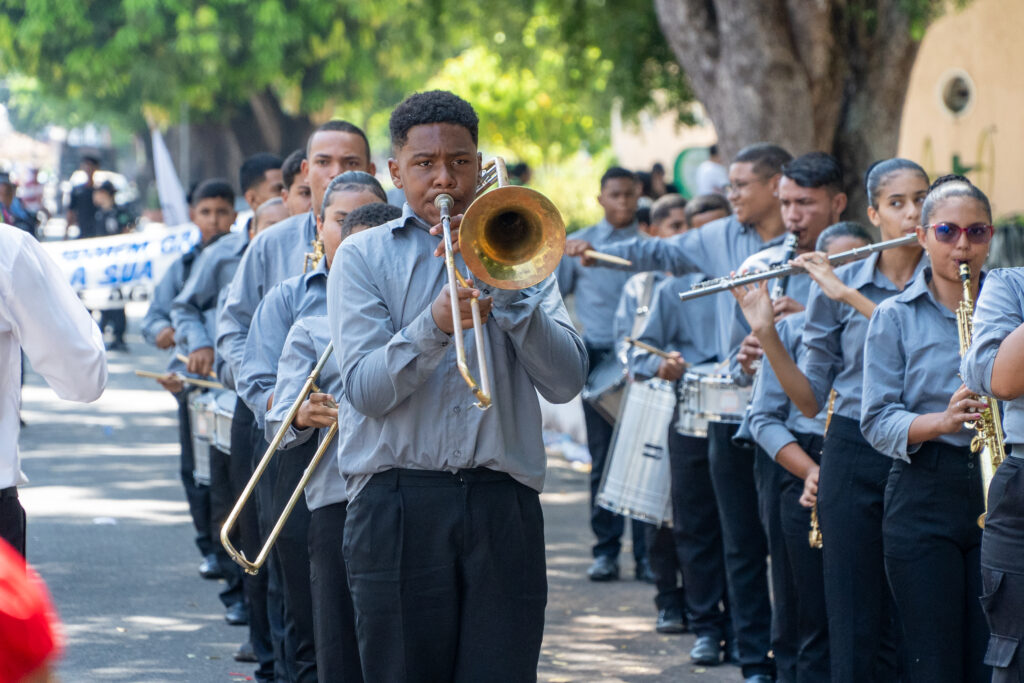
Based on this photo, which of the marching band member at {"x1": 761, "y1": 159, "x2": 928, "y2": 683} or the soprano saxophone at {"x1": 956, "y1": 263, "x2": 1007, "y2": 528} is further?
the marching band member at {"x1": 761, "y1": 159, "x2": 928, "y2": 683}

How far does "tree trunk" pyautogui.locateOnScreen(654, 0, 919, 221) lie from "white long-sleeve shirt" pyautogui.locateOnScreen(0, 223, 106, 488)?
753cm

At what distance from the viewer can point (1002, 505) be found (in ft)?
14.4

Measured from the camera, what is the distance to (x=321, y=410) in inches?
201

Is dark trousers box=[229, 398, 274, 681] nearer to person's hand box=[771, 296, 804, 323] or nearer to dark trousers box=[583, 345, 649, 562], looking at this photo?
person's hand box=[771, 296, 804, 323]

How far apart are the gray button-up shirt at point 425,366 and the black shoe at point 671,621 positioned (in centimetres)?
407

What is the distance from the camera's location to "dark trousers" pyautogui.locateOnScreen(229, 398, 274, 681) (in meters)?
6.85

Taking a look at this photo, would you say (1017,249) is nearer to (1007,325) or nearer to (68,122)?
(1007,325)

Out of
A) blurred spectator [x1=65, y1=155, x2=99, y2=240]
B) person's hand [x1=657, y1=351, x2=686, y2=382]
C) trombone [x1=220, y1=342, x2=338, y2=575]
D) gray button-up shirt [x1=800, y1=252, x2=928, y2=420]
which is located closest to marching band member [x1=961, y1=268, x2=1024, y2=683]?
gray button-up shirt [x1=800, y1=252, x2=928, y2=420]

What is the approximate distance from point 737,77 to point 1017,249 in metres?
3.16

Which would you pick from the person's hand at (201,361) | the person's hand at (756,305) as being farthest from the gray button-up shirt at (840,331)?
the person's hand at (201,361)

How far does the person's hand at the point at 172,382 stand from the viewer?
863 centimetres

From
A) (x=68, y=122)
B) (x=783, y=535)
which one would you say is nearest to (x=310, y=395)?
(x=783, y=535)

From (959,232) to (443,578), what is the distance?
2.11m

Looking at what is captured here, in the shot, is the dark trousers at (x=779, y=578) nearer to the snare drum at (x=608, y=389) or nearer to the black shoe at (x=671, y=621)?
the black shoe at (x=671, y=621)
